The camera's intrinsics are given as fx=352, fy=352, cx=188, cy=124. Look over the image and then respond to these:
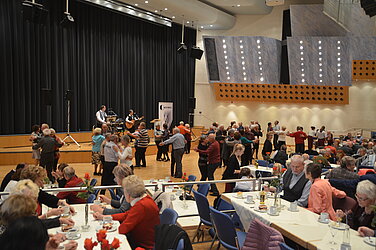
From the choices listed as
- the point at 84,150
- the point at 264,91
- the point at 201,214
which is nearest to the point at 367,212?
the point at 201,214

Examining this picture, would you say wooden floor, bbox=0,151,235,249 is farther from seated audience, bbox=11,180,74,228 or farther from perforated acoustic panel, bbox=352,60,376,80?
perforated acoustic panel, bbox=352,60,376,80

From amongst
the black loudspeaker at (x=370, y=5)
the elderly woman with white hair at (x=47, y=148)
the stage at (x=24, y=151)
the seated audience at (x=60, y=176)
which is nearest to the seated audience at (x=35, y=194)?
the seated audience at (x=60, y=176)

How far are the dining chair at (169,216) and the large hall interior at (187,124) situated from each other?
0.07 feet

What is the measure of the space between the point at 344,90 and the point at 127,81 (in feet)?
37.8

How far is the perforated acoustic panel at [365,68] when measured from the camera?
57.1ft

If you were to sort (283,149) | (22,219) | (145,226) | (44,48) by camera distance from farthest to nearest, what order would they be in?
(44,48) < (283,149) < (145,226) < (22,219)

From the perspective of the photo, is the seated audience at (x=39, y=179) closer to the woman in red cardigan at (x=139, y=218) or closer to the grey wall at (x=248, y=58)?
the woman in red cardigan at (x=139, y=218)

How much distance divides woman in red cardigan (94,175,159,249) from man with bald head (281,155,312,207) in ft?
7.67

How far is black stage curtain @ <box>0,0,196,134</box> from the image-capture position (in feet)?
43.4

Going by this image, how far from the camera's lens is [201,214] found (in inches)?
192

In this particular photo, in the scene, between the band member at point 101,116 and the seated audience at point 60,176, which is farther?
the band member at point 101,116

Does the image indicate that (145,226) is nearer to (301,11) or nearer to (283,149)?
(283,149)

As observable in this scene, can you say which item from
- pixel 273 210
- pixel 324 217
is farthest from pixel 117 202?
pixel 324 217

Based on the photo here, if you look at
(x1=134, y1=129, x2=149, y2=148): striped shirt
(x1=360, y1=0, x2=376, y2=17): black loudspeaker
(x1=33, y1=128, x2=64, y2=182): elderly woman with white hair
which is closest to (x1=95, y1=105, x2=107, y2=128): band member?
(x1=134, y1=129, x2=149, y2=148): striped shirt
